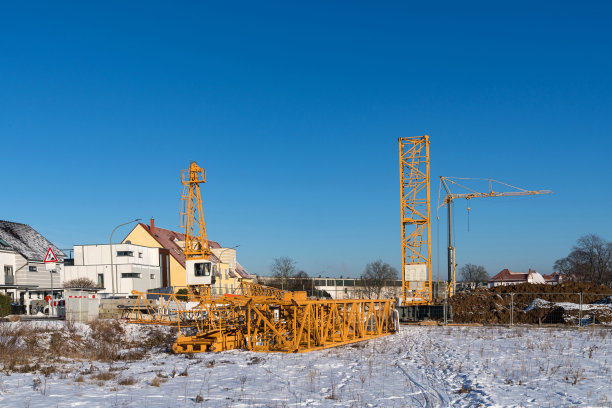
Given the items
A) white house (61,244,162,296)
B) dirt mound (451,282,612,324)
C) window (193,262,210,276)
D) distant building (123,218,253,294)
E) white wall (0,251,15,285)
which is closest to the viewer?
dirt mound (451,282,612,324)

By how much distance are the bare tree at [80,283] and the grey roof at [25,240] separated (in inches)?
106

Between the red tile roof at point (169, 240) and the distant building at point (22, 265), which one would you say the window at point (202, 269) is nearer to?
the distant building at point (22, 265)

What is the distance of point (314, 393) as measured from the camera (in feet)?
38.5

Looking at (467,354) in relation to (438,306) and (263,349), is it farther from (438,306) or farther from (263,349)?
(438,306)

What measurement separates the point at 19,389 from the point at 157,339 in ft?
39.9

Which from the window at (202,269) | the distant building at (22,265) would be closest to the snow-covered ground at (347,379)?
the window at (202,269)

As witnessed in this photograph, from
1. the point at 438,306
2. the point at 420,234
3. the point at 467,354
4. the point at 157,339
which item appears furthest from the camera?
the point at 420,234

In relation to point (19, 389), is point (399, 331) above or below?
below

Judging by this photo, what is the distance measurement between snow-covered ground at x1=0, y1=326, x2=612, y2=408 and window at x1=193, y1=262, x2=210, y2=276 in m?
23.0

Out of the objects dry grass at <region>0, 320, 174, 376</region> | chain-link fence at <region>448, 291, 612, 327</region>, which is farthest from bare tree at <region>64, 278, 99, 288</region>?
chain-link fence at <region>448, 291, 612, 327</region>

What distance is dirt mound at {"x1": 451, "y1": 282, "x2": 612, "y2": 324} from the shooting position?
27188 mm

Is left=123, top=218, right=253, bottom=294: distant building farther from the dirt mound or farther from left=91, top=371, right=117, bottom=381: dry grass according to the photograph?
left=91, top=371, right=117, bottom=381: dry grass

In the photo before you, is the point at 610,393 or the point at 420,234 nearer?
the point at 610,393

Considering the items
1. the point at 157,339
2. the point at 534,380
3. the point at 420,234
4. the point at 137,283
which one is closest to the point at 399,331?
the point at 157,339
